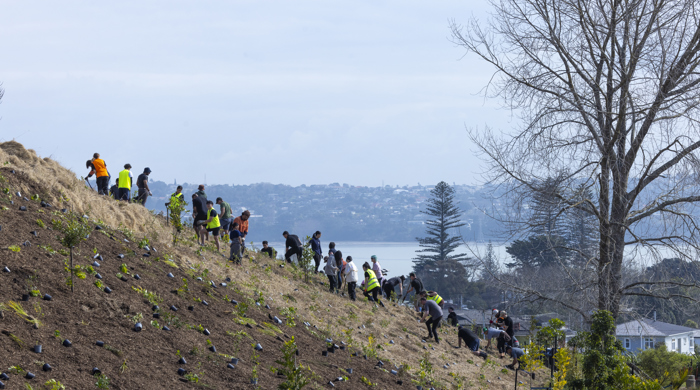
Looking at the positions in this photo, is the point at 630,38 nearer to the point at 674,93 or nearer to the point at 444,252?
the point at 674,93

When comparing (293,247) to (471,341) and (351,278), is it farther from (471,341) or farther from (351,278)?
(471,341)

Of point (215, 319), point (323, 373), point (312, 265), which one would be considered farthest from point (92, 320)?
point (312, 265)

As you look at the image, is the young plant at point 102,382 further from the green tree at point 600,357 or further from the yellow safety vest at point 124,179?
the yellow safety vest at point 124,179

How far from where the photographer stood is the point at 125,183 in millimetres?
15953

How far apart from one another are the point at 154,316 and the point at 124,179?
9217 mm

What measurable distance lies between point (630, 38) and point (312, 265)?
31.4 ft

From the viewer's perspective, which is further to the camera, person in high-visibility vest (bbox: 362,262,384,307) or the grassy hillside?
person in high-visibility vest (bbox: 362,262,384,307)

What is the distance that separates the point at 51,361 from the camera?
569 cm

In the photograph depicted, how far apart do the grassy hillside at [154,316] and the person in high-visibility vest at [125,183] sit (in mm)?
1008

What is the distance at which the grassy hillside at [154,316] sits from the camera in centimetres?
612

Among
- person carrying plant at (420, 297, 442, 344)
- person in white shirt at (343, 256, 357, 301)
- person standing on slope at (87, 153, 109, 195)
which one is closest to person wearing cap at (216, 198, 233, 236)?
person standing on slope at (87, 153, 109, 195)

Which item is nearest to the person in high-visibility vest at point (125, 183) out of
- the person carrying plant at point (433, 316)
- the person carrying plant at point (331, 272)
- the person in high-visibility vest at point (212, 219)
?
the person in high-visibility vest at point (212, 219)

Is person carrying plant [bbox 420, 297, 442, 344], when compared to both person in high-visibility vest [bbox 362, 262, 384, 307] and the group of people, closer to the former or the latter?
person in high-visibility vest [bbox 362, 262, 384, 307]

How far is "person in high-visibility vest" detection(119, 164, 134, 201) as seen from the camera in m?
15.8
